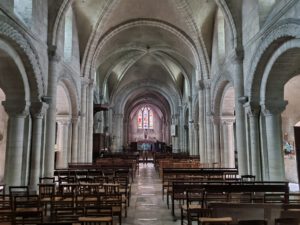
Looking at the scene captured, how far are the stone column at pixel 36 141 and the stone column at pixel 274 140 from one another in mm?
9180

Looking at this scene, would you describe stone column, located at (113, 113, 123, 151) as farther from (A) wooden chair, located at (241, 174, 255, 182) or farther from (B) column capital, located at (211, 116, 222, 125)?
(A) wooden chair, located at (241, 174, 255, 182)

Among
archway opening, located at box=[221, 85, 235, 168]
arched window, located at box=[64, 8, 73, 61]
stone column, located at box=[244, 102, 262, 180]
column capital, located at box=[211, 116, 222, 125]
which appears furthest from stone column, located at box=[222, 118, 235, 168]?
arched window, located at box=[64, 8, 73, 61]

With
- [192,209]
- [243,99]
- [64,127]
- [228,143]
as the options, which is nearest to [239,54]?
[243,99]

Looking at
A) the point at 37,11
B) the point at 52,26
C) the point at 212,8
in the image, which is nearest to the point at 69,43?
the point at 52,26

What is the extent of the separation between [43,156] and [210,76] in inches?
486

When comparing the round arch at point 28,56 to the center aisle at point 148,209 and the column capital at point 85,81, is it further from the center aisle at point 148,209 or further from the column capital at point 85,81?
the column capital at point 85,81

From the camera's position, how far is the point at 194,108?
26062 mm

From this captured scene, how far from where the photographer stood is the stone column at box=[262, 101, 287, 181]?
442 inches

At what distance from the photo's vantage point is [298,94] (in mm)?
16250

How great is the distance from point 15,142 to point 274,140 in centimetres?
1004

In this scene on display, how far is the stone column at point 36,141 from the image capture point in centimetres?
1148

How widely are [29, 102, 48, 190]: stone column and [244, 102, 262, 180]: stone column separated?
8796 mm

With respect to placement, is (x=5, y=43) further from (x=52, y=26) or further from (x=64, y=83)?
(x=64, y=83)

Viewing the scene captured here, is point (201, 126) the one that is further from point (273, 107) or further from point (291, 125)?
point (273, 107)
